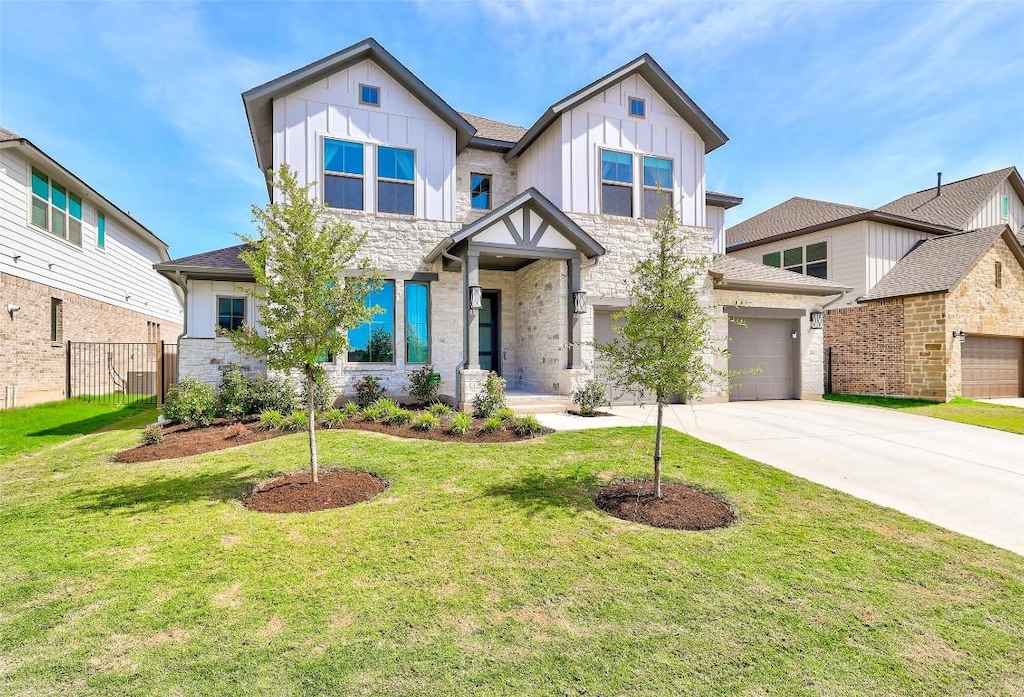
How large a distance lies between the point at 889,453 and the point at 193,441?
1171 centimetres

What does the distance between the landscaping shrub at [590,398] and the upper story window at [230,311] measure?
8.78 metres

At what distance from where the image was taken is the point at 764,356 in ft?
47.1

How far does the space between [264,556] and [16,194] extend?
15.5 metres

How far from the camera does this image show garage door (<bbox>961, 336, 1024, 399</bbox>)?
1560cm

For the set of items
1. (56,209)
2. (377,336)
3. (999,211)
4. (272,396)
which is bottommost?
(272,396)

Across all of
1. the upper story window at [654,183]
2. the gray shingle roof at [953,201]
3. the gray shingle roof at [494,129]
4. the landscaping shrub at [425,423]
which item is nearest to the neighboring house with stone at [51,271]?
the landscaping shrub at [425,423]

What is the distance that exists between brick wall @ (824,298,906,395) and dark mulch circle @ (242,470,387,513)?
17127 millimetres

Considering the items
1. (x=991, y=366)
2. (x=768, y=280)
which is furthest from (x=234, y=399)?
(x=991, y=366)

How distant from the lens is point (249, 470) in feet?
21.6

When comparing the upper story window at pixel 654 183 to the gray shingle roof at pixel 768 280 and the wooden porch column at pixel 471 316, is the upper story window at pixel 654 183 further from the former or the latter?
the wooden porch column at pixel 471 316

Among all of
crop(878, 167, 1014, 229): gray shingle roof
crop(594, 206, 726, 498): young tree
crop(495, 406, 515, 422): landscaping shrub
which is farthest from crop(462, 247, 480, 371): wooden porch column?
crop(878, 167, 1014, 229): gray shingle roof

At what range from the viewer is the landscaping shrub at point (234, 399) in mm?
10117

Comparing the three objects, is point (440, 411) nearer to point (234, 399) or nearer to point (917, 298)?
point (234, 399)

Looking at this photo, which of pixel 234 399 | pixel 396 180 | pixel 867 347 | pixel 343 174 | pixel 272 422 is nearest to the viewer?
pixel 272 422
